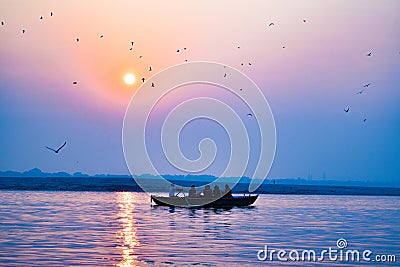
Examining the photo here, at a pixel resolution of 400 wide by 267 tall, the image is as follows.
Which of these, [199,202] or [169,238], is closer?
[169,238]

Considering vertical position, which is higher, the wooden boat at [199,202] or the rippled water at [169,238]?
the wooden boat at [199,202]

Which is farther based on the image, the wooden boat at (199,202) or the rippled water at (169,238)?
the wooden boat at (199,202)

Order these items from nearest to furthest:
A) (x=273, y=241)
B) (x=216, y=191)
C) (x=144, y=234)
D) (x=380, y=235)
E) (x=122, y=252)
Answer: (x=122, y=252) < (x=273, y=241) < (x=144, y=234) < (x=380, y=235) < (x=216, y=191)

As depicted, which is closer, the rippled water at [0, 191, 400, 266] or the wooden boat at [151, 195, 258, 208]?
the rippled water at [0, 191, 400, 266]

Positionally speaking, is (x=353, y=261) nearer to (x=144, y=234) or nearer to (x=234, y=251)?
(x=234, y=251)

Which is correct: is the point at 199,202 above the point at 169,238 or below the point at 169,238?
above

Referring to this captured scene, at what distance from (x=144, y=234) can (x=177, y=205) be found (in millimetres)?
23546

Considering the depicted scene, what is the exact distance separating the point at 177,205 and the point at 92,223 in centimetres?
1868

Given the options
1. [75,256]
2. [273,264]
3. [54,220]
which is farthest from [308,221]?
[75,256]

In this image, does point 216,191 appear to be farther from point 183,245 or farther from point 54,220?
point 183,245

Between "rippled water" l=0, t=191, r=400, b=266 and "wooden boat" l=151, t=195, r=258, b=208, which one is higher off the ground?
"wooden boat" l=151, t=195, r=258, b=208

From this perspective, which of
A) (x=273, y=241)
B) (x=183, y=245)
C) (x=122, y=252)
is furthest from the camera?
(x=273, y=241)

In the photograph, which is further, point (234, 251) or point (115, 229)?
point (115, 229)

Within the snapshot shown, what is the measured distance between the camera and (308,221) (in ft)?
138
